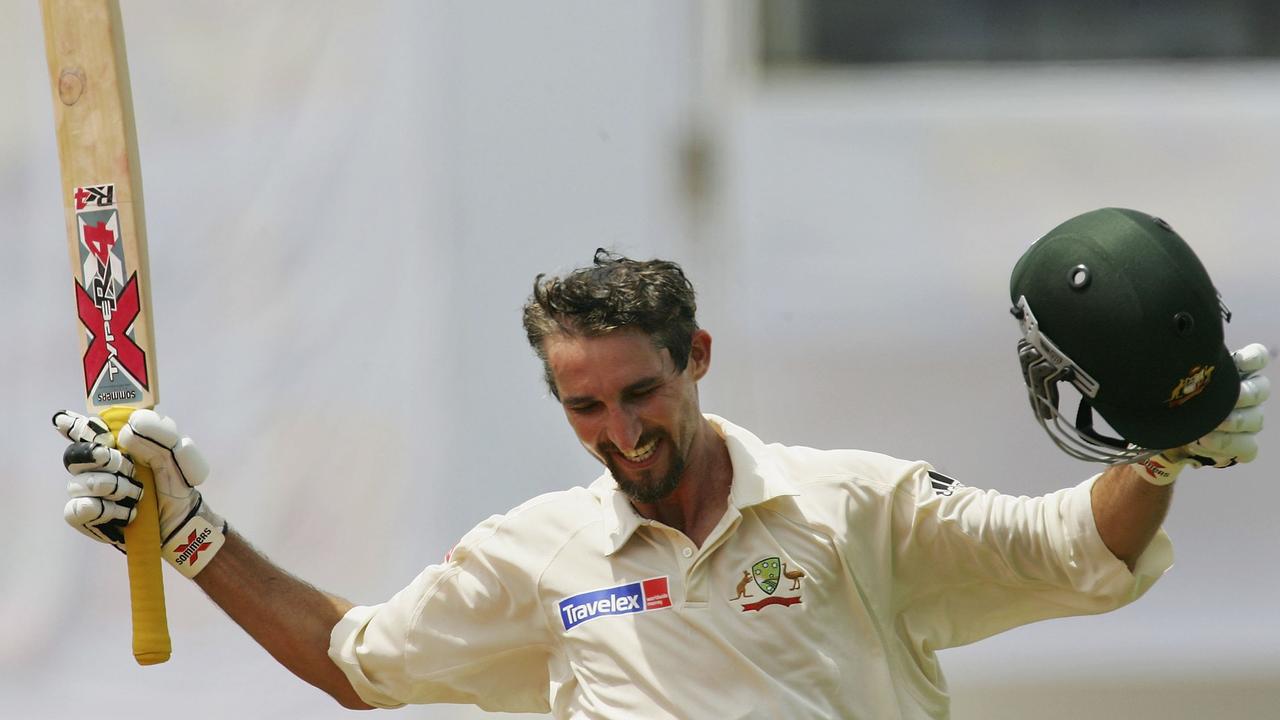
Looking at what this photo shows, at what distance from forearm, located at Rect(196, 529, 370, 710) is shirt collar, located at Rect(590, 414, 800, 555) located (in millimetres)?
488

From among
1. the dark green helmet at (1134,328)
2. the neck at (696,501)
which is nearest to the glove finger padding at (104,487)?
the neck at (696,501)

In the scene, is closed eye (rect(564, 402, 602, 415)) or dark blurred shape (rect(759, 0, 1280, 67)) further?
dark blurred shape (rect(759, 0, 1280, 67))

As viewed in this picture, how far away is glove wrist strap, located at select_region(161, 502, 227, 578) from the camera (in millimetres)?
2400

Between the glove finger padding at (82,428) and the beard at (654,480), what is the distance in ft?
2.39

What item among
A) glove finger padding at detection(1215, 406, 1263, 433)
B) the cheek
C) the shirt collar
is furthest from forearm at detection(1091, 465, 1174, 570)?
the cheek

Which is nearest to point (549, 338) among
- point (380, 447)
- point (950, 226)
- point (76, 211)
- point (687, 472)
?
point (687, 472)

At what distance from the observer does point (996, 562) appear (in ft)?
7.33

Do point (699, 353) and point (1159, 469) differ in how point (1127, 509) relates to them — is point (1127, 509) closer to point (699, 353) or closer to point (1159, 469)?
point (1159, 469)

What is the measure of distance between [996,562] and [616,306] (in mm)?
637

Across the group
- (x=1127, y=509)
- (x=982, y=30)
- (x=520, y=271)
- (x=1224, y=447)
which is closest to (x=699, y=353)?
(x=1127, y=509)

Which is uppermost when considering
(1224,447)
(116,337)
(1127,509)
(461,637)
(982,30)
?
(982,30)

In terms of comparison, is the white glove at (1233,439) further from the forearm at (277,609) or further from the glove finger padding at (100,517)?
the glove finger padding at (100,517)

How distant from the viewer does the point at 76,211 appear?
2.51m

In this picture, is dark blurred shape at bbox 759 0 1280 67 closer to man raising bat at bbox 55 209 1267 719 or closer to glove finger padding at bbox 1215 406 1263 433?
man raising bat at bbox 55 209 1267 719
